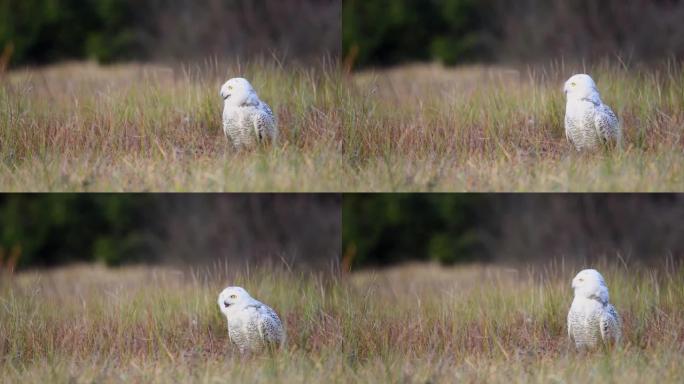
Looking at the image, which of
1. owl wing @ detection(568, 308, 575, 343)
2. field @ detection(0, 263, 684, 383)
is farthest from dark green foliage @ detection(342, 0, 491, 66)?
owl wing @ detection(568, 308, 575, 343)

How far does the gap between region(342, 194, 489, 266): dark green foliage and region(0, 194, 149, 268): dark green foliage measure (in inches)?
45.8

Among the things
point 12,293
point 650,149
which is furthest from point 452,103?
point 12,293

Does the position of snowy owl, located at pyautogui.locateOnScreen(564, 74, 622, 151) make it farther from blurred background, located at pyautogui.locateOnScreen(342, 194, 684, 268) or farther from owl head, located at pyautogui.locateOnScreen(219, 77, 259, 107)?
owl head, located at pyautogui.locateOnScreen(219, 77, 259, 107)

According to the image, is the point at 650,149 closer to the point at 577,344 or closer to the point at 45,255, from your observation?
the point at 577,344

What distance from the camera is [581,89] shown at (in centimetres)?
555

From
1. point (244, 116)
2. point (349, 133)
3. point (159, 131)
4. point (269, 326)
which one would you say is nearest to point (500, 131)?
point (349, 133)

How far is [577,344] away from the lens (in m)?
5.50

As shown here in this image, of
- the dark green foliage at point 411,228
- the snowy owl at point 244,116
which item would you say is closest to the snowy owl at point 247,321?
the dark green foliage at point 411,228

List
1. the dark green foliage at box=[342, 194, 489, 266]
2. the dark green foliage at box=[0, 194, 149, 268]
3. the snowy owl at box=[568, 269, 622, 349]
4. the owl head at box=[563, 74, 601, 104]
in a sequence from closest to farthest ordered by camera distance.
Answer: the snowy owl at box=[568, 269, 622, 349] → the owl head at box=[563, 74, 601, 104] → the dark green foliage at box=[342, 194, 489, 266] → the dark green foliage at box=[0, 194, 149, 268]

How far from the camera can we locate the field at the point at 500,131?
220 inches

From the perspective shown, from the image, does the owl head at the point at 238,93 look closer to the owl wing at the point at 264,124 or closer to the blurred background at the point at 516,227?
the owl wing at the point at 264,124

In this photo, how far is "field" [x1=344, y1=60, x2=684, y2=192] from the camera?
5.60 meters

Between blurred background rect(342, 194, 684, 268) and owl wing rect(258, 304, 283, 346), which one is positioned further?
blurred background rect(342, 194, 684, 268)

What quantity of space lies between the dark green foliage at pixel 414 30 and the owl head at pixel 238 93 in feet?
1.95
